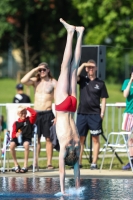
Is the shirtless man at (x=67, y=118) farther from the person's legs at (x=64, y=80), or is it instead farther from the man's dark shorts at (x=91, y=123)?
the man's dark shorts at (x=91, y=123)

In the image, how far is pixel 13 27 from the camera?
169ft

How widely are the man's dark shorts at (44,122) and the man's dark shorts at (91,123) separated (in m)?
0.59

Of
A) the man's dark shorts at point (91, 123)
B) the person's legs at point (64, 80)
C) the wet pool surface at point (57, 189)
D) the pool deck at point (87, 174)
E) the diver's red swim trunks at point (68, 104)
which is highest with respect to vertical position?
the person's legs at point (64, 80)

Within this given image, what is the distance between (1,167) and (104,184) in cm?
333

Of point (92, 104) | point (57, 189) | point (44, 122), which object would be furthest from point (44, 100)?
point (57, 189)

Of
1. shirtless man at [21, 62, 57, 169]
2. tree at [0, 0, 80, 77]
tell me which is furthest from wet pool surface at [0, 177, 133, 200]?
tree at [0, 0, 80, 77]

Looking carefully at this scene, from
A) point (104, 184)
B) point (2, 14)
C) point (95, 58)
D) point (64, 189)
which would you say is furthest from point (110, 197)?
point (2, 14)

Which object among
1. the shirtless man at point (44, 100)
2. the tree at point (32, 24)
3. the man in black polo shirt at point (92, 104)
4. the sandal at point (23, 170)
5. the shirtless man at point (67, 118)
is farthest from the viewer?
the tree at point (32, 24)

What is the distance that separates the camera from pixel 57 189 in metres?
11.6

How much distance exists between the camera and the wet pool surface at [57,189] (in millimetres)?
10732

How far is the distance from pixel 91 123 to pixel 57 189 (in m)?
3.64

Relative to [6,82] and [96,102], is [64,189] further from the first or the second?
[6,82]

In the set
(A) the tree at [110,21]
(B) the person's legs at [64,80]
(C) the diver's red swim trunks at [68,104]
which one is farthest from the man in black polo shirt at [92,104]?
(A) the tree at [110,21]

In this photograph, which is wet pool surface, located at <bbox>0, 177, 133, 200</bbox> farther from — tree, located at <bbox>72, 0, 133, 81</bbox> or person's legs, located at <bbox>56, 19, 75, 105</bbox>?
tree, located at <bbox>72, 0, 133, 81</bbox>
